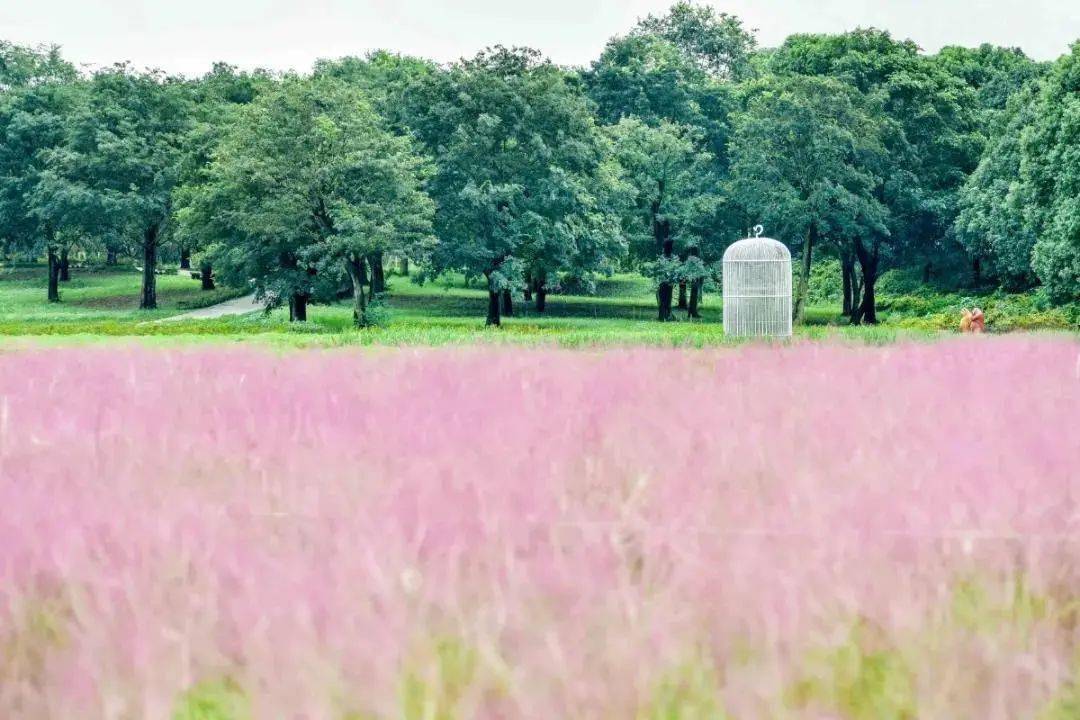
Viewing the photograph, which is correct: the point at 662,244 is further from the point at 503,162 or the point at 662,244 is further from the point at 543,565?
the point at 543,565

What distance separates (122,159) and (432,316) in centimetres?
1484

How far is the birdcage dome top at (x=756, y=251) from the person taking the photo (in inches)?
1419

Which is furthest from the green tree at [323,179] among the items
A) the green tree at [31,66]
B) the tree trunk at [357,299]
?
the green tree at [31,66]

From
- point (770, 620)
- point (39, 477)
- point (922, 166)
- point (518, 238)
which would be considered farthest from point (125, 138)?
point (770, 620)

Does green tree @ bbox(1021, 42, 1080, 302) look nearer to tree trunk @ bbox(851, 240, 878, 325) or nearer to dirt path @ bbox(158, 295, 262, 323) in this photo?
tree trunk @ bbox(851, 240, 878, 325)

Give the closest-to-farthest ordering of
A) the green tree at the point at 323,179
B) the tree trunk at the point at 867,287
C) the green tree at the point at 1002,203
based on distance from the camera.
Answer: the green tree at the point at 323,179 < the green tree at the point at 1002,203 < the tree trunk at the point at 867,287

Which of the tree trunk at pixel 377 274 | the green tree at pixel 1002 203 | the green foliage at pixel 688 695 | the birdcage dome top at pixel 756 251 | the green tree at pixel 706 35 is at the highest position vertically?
the green tree at pixel 706 35

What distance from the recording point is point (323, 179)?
39.1m

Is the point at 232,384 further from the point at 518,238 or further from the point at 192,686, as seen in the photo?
the point at 518,238

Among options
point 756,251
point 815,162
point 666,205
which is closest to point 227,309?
point 666,205

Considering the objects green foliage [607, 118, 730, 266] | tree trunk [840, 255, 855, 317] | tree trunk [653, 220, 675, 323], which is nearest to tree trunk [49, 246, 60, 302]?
green foliage [607, 118, 730, 266]

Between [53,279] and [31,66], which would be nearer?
[53,279]

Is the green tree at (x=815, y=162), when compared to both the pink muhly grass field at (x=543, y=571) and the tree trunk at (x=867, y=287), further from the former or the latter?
the pink muhly grass field at (x=543, y=571)

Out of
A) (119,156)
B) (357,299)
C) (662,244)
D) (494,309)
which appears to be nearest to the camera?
(357,299)
